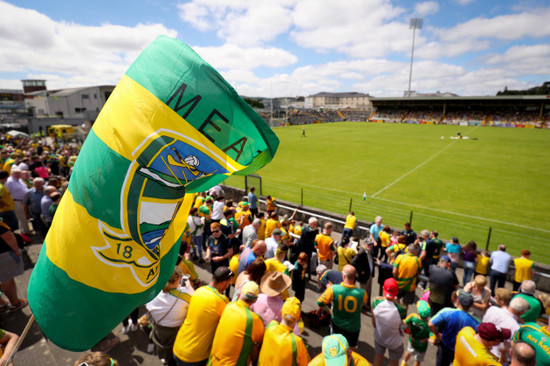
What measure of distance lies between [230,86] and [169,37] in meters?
0.52

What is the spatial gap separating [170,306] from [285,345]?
1.42 meters

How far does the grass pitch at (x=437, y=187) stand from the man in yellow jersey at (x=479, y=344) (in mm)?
7680

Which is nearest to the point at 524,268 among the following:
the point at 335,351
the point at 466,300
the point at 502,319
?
the point at 502,319

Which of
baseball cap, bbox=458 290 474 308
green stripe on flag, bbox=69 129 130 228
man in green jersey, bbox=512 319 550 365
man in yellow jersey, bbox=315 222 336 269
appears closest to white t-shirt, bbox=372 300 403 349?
baseball cap, bbox=458 290 474 308

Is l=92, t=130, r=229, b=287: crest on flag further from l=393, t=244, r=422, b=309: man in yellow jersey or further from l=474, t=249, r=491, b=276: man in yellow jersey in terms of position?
l=474, t=249, r=491, b=276: man in yellow jersey

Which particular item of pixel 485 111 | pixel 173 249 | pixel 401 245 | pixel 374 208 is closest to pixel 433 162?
pixel 374 208

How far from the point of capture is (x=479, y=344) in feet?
9.13

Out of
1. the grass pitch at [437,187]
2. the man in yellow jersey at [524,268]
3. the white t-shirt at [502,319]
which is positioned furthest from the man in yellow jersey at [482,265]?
the grass pitch at [437,187]

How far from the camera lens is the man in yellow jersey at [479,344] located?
2.67 meters

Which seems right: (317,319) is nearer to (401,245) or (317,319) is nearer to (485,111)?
(401,245)

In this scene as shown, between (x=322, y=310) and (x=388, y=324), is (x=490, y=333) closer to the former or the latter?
(x=388, y=324)

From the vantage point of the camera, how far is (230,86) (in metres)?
1.36

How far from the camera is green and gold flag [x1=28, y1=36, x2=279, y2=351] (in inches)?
53.6

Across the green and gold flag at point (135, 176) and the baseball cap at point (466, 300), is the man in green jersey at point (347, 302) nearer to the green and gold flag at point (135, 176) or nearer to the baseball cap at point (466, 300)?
the baseball cap at point (466, 300)
